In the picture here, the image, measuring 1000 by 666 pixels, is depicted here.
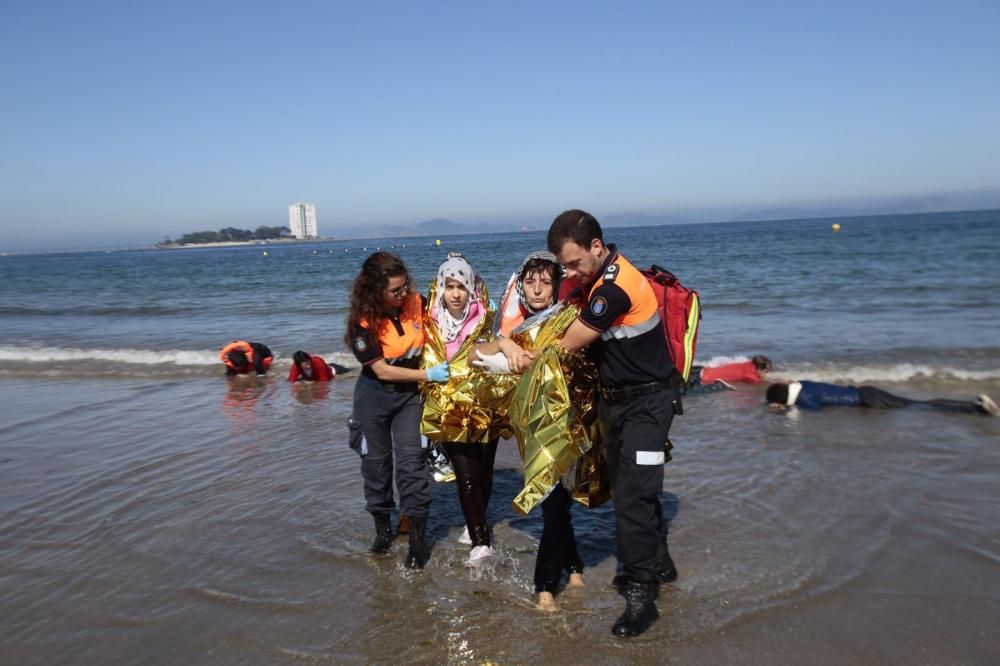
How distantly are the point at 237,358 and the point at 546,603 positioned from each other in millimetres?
8210

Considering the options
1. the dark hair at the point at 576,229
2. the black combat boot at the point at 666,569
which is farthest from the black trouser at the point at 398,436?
the dark hair at the point at 576,229

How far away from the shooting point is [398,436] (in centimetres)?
439

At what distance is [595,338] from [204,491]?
408 centimetres

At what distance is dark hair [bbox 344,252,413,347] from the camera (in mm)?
4125

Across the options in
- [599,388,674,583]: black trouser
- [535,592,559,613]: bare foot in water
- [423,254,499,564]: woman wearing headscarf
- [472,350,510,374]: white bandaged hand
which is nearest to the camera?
[599,388,674,583]: black trouser

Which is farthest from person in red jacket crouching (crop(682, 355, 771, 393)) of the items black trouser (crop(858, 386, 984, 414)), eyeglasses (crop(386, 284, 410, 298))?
eyeglasses (crop(386, 284, 410, 298))

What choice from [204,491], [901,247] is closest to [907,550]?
[204,491]

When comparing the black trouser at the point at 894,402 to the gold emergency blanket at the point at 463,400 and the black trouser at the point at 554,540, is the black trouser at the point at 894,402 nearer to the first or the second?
the black trouser at the point at 554,540

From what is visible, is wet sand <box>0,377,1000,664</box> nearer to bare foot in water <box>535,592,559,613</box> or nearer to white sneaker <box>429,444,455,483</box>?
bare foot in water <box>535,592,559,613</box>

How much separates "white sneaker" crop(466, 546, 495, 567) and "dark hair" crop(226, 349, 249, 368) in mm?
7507

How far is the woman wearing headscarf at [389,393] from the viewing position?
4148 mm

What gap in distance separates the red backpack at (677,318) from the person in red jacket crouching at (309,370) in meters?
7.45

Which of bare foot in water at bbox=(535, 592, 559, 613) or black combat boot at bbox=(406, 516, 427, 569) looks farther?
black combat boot at bbox=(406, 516, 427, 569)

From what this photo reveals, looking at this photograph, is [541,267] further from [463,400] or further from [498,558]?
[498,558]
